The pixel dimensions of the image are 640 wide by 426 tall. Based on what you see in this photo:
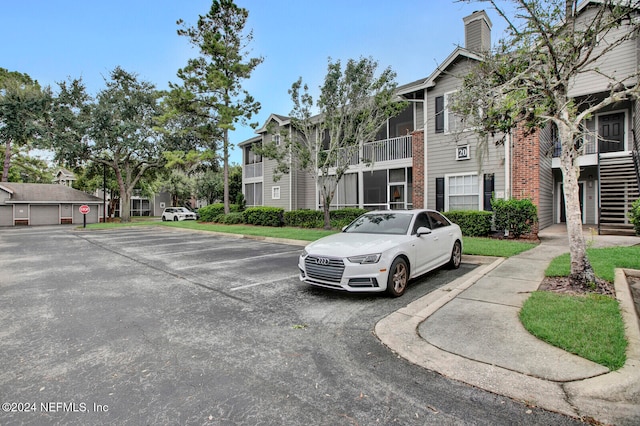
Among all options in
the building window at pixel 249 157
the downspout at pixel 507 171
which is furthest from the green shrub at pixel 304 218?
the downspout at pixel 507 171

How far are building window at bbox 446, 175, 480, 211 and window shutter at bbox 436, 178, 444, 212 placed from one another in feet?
0.90

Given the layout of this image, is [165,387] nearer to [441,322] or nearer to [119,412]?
[119,412]

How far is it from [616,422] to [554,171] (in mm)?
18188

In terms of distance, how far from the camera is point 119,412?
2.46m

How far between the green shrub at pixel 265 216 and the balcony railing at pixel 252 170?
440 centimetres

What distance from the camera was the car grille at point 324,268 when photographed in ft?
17.2

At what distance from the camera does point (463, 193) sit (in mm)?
14117

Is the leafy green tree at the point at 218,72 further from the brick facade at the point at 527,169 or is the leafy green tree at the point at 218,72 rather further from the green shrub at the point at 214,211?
the brick facade at the point at 527,169

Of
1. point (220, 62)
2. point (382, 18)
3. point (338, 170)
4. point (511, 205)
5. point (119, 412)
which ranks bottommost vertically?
point (119, 412)

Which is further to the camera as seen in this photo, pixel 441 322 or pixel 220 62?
pixel 220 62

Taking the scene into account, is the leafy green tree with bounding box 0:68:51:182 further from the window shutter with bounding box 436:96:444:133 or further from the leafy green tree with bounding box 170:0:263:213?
the window shutter with bounding box 436:96:444:133

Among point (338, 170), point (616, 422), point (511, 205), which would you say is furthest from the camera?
point (338, 170)

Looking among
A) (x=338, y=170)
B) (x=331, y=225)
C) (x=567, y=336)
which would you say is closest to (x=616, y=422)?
(x=567, y=336)

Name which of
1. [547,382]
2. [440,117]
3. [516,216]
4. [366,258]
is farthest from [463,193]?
[547,382]
